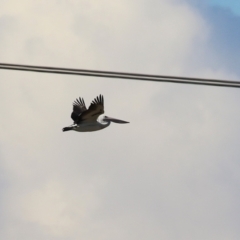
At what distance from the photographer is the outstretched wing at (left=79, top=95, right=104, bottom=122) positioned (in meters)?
30.3

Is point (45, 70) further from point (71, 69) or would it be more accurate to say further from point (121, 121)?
point (121, 121)

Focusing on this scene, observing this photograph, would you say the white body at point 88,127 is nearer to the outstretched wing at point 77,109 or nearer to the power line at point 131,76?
the outstretched wing at point 77,109

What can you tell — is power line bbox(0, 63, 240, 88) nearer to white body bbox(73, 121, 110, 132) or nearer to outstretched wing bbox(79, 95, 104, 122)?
outstretched wing bbox(79, 95, 104, 122)

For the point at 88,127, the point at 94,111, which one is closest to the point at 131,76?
the point at 94,111

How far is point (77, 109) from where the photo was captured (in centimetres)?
3272

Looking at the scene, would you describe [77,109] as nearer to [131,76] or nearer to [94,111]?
[94,111]

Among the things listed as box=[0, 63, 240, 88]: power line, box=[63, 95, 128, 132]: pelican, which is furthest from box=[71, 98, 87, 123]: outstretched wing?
box=[0, 63, 240, 88]: power line

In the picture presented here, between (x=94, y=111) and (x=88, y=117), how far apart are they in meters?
0.59

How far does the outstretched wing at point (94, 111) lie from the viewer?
30.3 meters

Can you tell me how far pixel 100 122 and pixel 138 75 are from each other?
1591 centimetres

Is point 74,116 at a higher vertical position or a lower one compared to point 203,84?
higher

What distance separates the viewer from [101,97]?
30188 millimetres

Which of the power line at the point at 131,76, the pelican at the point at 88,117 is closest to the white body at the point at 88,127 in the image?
the pelican at the point at 88,117

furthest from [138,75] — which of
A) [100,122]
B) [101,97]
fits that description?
[100,122]
